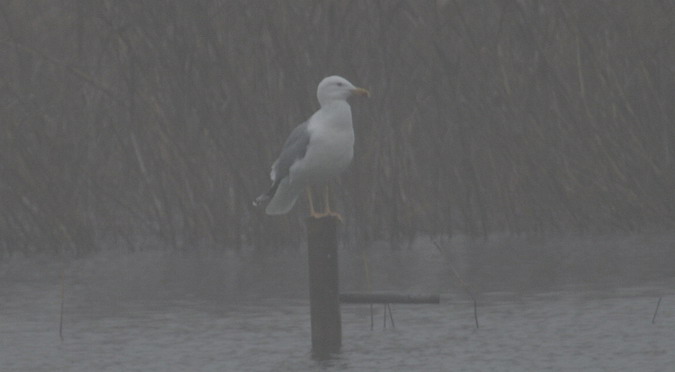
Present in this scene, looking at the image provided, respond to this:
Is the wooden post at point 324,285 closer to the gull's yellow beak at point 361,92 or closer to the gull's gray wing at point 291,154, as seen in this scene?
the gull's gray wing at point 291,154

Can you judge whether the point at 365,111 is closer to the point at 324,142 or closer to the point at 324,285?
the point at 324,142

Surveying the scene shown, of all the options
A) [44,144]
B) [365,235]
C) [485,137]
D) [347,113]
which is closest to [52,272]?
[44,144]

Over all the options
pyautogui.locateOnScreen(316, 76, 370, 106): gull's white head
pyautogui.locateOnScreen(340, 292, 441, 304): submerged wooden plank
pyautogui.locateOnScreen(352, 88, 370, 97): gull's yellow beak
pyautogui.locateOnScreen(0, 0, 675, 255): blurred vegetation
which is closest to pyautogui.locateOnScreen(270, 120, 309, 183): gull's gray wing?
pyautogui.locateOnScreen(316, 76, 370, 106): gull's white head

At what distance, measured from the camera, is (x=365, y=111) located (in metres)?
16.5

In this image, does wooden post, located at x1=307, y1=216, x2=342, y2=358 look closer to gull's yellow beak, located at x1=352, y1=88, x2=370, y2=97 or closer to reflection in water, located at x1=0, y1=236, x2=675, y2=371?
reflection in water, located at x1=0, y1=236, x2=675, y2=371

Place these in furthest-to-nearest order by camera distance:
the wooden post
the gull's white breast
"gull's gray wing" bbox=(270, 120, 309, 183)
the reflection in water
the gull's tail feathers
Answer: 1. the gull's tail feathers
2. "gull's gray wing" bbox=(270, 120, 309, 183)
3. the gull's white breast
4. the reflection in water
5. the wooden post

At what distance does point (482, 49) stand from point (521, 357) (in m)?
5.91

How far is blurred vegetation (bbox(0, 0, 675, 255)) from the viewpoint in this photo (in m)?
16.0

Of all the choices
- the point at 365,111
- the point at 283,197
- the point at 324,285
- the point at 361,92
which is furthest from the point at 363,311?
the point at 365,111

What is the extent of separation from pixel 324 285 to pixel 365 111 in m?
5.60

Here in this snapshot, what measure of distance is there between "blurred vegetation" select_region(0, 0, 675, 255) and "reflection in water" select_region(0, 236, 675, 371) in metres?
0.41

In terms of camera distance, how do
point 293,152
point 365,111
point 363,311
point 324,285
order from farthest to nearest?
point 365,111, point 363,311, point 293,152, point 324,285

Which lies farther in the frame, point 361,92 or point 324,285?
point 361,92

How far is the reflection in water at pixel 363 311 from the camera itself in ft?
36.4
